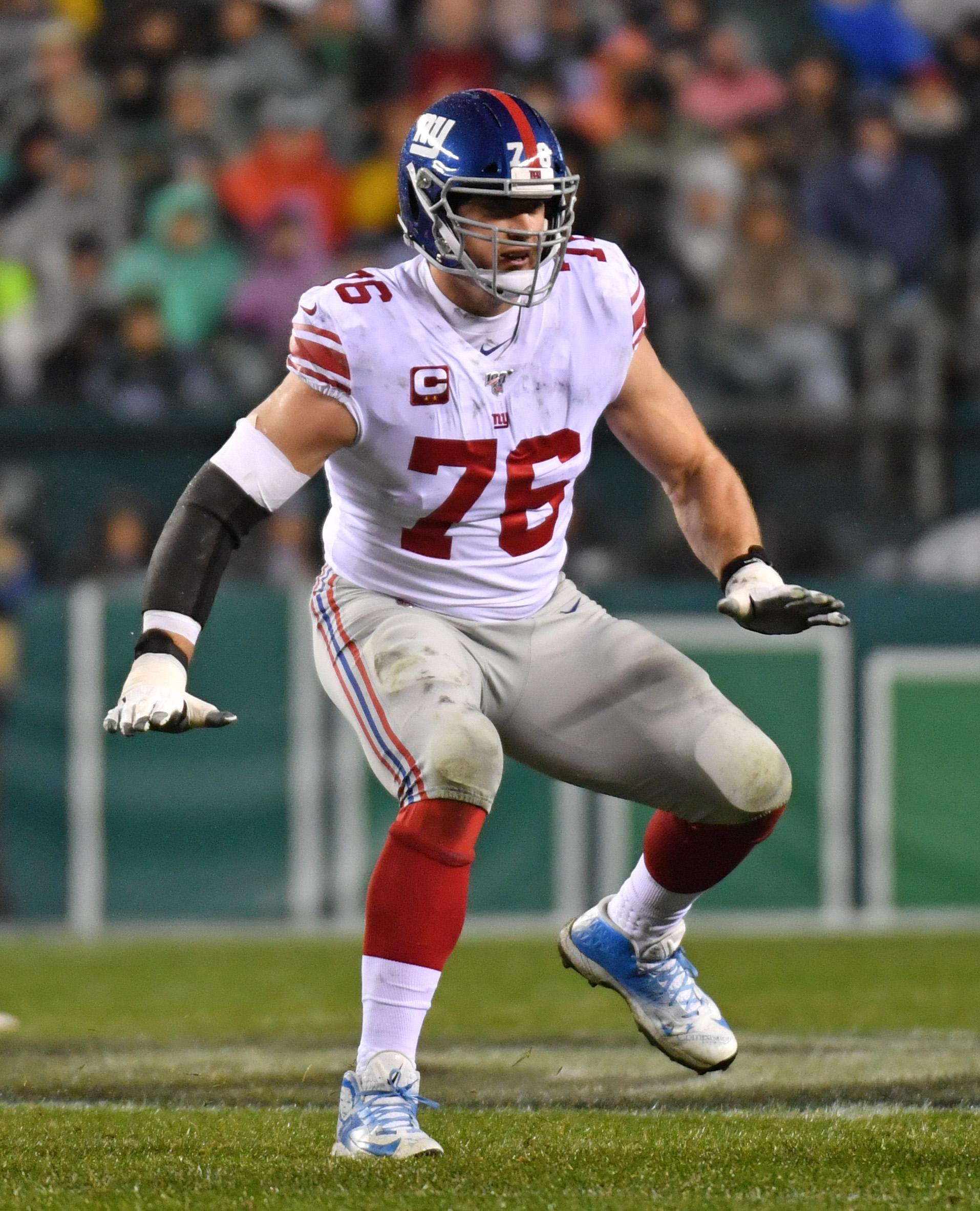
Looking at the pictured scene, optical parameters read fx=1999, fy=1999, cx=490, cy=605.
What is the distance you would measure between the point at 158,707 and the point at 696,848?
1225 millimetres

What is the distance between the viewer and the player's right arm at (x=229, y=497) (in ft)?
11.5

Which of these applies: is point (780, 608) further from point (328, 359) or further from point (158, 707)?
point (158, 707)

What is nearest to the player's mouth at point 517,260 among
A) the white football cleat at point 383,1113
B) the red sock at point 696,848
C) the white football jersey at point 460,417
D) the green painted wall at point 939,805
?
the white football jersey at point 460,417

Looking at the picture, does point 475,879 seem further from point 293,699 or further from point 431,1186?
point 431,1186

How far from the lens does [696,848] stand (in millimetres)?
3953

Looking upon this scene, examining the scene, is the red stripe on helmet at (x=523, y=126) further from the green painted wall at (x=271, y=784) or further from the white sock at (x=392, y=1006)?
the green painted wall at (x=271, y=784)

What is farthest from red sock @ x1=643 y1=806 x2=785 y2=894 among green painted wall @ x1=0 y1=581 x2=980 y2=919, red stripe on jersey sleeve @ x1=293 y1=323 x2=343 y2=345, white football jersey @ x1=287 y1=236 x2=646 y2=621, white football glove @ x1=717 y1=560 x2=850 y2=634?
green painted wall @ x1=0 y1=581 x2=980 y2=919

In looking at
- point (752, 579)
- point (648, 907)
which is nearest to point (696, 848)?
point (648, 907)

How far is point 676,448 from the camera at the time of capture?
4.02m

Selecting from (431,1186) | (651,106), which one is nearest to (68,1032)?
(431,1186)

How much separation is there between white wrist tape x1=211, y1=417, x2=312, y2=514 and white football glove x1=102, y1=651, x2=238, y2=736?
38 centimetres

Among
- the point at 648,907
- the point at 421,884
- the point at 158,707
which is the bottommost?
the point at 648,907

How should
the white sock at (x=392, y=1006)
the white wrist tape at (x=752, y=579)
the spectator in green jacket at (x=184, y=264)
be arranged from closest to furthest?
the white sock at (x=392, y=1006)
the white wrist tape at (x=752, y=579)
the spectator in green jacket at (x=184, y=264)

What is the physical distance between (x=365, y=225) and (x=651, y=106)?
163cm
